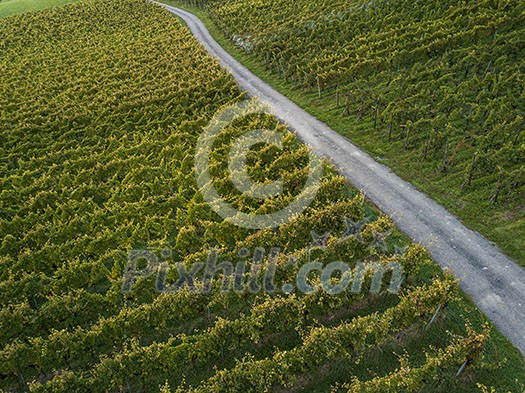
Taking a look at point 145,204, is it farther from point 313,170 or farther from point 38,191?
point 313,170

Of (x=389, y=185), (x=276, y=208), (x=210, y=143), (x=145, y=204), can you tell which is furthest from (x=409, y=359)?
(x=210, y=143)

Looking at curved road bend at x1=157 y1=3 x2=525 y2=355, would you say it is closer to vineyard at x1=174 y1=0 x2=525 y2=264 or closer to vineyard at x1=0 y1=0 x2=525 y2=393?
vineyard at x1=174 y1=0 x2=525 y2=264
